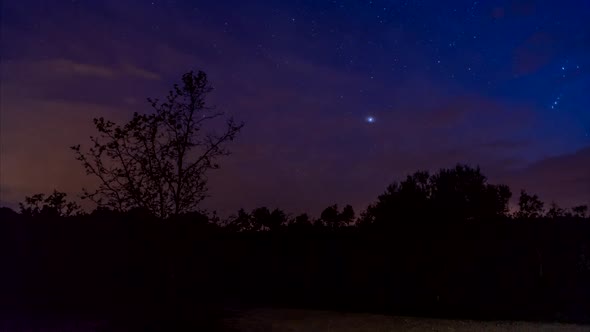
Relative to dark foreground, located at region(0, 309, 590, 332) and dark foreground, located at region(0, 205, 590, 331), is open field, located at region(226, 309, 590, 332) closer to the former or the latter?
dark foreground, located at region(0, 309, 590, 332)

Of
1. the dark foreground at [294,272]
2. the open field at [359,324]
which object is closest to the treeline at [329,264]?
the dark foreground at [294,272]

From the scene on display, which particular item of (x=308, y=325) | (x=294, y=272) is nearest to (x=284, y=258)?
(x=294, y=272)

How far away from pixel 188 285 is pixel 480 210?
1391 centimetres

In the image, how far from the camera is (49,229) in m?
20.6

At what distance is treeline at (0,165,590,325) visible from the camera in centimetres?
1922

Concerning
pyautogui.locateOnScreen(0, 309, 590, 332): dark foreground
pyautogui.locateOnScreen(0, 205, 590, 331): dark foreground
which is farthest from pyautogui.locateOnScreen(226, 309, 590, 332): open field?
pyautogui.locateOnScreen(0, 205, 590, 331): dark foreground

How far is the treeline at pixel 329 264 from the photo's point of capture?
1922 cm

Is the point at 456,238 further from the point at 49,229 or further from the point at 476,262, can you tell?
the point at 49,229

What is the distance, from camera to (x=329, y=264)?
25.8 m

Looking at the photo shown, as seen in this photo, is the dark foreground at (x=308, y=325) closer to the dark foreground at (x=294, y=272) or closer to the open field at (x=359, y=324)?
the open field at (x=359, y=324)

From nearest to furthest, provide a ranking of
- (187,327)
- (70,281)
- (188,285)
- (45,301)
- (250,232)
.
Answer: (187,327) → (45,301) → (70,281) → (188,285) → (250,232)

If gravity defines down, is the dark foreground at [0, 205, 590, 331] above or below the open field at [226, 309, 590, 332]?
above

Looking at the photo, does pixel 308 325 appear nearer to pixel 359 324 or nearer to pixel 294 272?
pixel 359 324

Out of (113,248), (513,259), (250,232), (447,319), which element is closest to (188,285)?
(113,248)
